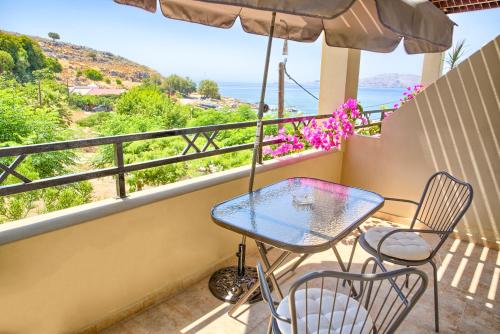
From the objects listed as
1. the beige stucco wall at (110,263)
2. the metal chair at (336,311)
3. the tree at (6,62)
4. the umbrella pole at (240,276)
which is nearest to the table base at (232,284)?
the umbrella pole at (240,276)

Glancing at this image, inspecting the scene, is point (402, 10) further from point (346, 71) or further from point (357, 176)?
point (357, 176)

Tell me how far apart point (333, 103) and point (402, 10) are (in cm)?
255

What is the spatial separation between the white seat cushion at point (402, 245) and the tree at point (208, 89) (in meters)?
27.0

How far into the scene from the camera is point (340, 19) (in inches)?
98.6

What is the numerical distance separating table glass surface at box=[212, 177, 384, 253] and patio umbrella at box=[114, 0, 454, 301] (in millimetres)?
282

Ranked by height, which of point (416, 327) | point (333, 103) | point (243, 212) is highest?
point (333, 103)

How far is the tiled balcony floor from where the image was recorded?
213cm

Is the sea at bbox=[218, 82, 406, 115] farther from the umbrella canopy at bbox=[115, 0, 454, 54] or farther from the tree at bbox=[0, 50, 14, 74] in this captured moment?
the umbrella canopy at bbox=[115, 0, 454, 54]

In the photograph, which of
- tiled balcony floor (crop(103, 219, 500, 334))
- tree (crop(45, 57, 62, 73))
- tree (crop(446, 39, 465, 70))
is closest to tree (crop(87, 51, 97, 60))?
tree (crop(45, 57, 62, 73))

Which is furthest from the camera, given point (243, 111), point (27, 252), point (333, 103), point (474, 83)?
point (243, 111)

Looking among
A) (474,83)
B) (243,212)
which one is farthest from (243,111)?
(243,212)

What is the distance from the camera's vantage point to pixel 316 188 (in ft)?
8.14

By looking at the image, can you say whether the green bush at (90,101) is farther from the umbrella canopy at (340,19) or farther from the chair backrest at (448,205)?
the chair backrest at (448,205)

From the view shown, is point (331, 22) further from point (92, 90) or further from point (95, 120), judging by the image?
point (92, 90)
